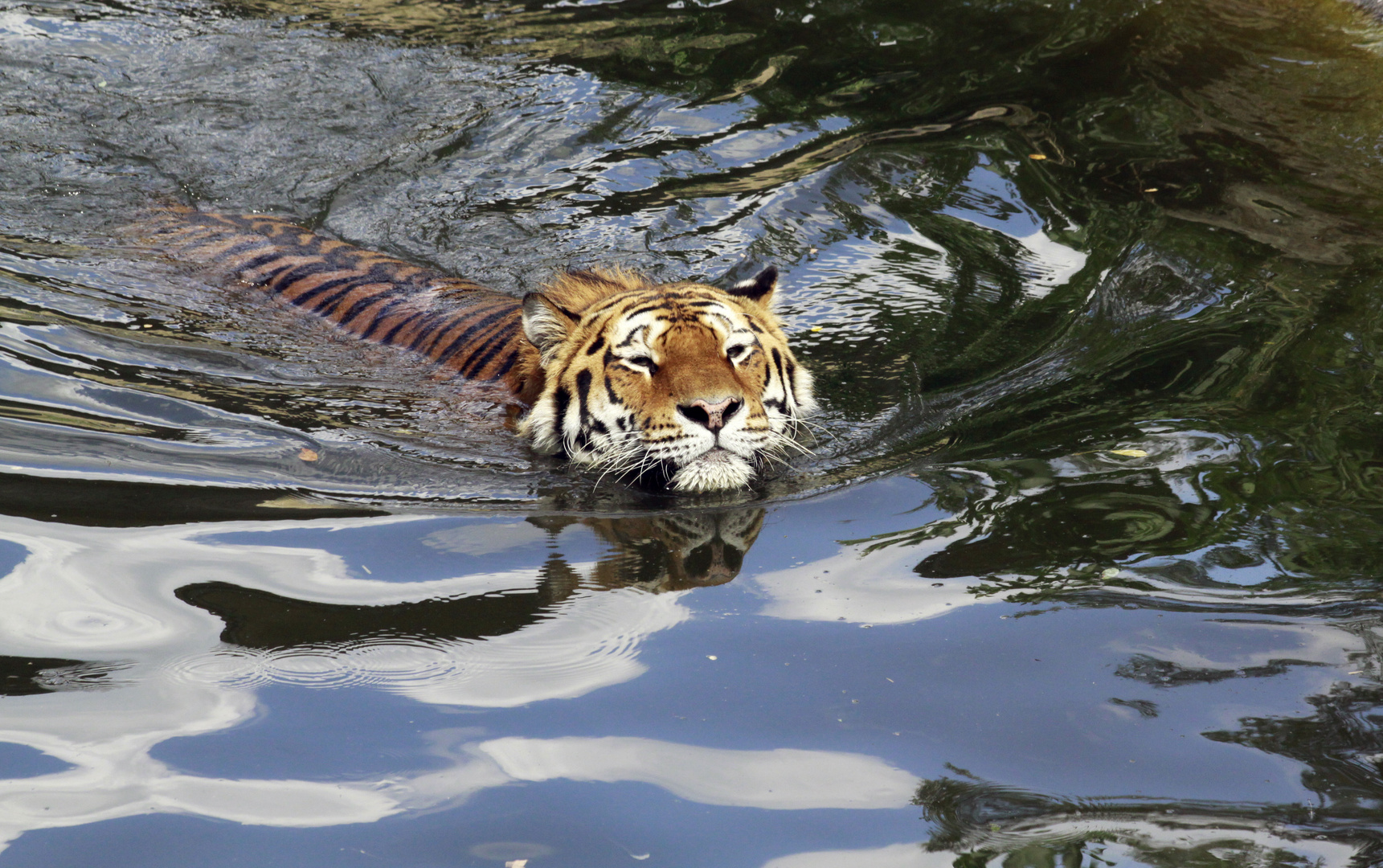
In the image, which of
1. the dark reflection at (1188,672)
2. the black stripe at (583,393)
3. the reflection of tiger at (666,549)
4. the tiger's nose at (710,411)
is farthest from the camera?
the black stripe at (583,393)

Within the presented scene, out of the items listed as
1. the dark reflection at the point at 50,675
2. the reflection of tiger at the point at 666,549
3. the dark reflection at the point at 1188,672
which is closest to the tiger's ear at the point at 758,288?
the reflection of tiger at the point at 666,549

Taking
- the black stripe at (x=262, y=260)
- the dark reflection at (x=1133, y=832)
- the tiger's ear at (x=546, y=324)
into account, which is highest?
the black stripe at (x=262, y=260)

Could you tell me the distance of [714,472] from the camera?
3592 mm

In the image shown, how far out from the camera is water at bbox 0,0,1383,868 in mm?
2197

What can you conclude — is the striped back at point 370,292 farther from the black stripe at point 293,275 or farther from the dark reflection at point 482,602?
the dark reflection at point 482,602

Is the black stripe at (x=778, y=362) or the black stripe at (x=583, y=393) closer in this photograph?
the black stripe at (x=583, y=393)

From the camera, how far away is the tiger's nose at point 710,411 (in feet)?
11.5

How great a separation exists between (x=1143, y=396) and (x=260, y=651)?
285cm

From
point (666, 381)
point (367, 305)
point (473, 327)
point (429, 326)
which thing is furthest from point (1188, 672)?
point (367, 305)

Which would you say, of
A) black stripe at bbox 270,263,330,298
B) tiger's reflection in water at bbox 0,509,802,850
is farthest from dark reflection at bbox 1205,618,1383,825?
black stripe at bbox 270,263,330,298

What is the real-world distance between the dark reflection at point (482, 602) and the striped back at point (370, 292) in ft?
3.85

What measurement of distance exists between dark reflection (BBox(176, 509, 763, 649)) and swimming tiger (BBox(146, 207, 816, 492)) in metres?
0.41

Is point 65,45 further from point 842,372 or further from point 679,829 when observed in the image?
point 679,829

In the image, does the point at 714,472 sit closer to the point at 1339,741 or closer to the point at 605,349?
the point at 605,349
